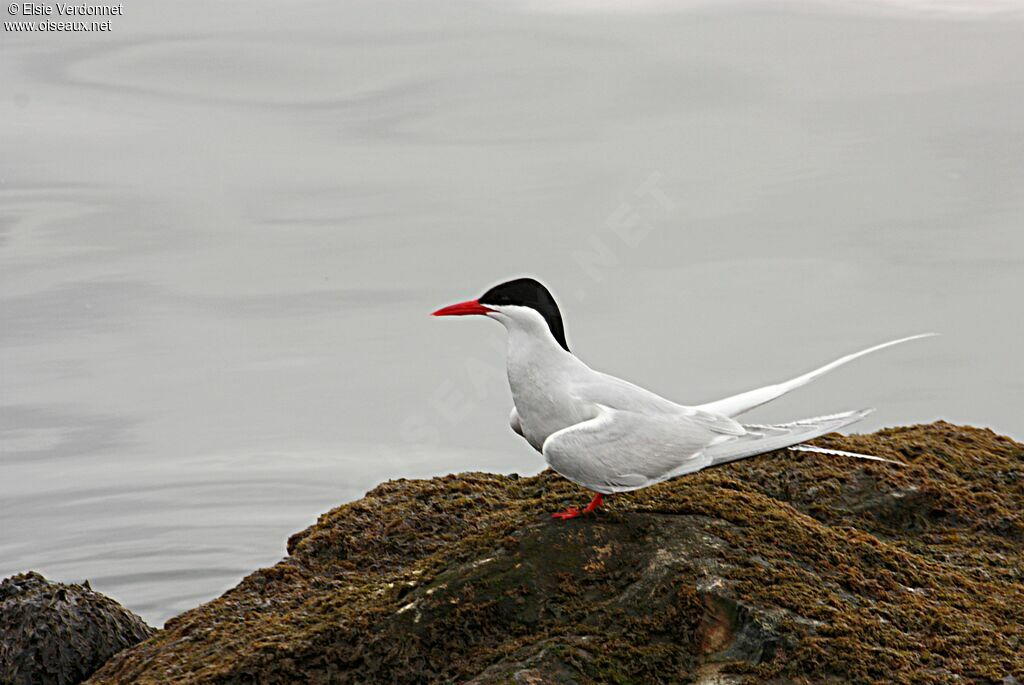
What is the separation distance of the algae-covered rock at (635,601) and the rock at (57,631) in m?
0.25

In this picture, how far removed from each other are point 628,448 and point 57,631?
3.61 metres

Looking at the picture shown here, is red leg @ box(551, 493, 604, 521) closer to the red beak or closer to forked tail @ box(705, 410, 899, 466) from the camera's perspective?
forked tail @ box(705, 410, 899, 466)

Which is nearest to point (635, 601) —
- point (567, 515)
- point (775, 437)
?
point (567, 515)

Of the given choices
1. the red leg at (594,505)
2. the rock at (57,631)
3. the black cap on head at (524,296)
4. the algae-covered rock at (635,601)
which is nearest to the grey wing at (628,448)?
the red leg at (594,505)

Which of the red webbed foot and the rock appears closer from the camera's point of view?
the red webbed foot

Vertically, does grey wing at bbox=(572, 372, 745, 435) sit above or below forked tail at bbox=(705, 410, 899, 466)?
above

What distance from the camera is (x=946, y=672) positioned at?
6.18 meters

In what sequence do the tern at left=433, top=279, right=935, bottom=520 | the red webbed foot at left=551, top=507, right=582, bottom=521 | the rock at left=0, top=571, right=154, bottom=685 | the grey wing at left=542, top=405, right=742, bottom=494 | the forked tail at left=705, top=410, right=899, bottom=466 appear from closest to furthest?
the grey wing at left=542, top=405, right=742, bottom=494 → the tern at left=433, top=279, right=935, bottom=520 → the forked tail at left=705, top=410, right=899, bottom=466 → the red webbed foot at left=551, top=507, right=582, bottom=521 → the rock at left=0, top=571, right=154, bottom=685

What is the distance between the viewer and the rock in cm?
761

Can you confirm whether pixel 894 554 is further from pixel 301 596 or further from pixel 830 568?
pixel 301 596

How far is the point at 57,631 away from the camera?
7.69 metres

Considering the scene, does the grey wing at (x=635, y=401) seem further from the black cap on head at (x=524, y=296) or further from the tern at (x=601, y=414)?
the black cap on head at (x=524, y=296)

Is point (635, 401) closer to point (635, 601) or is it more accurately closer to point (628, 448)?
point (628, 448)

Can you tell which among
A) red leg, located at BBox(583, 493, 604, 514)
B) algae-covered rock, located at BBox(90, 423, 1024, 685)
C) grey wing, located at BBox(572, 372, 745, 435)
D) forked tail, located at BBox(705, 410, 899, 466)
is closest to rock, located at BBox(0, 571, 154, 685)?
algae-covered rock, located at BBox(90, 423, 1024, 685)
